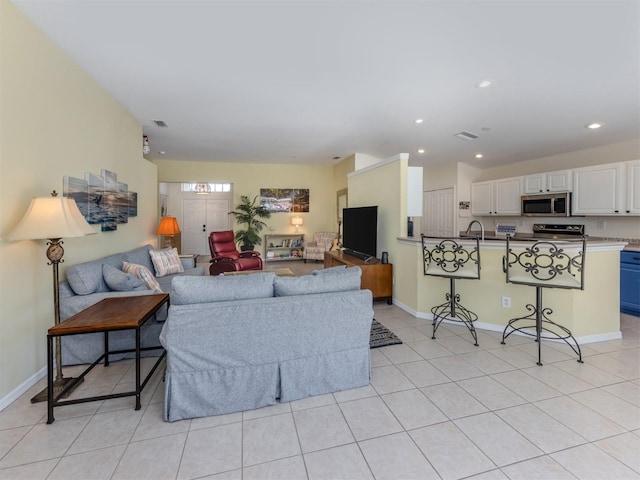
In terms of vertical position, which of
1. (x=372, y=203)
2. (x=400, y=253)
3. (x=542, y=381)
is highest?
(x=372, y=203)

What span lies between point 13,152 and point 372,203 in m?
4.17

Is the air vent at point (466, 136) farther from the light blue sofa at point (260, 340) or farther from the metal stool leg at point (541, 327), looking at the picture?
the light blue sofa at point (260, 340)

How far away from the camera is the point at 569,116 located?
12.7 ft

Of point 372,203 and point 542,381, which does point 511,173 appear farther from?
point 542,381

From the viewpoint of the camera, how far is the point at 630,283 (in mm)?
3842

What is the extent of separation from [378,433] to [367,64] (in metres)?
3.01

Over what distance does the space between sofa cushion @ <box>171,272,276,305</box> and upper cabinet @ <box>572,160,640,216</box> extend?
5.00 metres

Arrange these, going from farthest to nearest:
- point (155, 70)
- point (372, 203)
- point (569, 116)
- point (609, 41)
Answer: point (372, 203) → point (569, 116) → point (155, 70) → point (609, 41)

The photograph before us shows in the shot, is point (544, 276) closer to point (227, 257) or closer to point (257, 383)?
point (257, 383)

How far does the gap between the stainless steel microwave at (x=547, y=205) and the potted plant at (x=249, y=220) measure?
5734mm

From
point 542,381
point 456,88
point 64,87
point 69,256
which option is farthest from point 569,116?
point 69,256

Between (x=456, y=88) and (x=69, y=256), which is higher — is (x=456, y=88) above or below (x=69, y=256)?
above

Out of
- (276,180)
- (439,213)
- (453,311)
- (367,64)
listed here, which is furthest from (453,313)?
(276,180)

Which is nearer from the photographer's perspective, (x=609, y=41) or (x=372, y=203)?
(x=609, y=41)
